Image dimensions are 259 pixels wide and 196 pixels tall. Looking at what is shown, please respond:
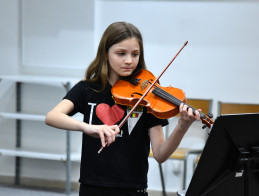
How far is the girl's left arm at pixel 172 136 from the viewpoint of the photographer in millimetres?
1333

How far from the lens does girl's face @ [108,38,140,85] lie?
1.43 metres

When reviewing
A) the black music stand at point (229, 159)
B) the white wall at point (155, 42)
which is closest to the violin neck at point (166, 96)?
the black music stand at point (229, 159)

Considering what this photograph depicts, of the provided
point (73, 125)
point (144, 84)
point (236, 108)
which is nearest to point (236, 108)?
point (236, 108)

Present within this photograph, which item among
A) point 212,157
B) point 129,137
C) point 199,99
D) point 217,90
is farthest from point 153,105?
point 217,90

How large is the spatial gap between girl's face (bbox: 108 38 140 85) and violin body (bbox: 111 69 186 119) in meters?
0.08

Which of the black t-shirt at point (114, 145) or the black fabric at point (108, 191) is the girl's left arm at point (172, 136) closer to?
the black t-shirt at point (114, 145)

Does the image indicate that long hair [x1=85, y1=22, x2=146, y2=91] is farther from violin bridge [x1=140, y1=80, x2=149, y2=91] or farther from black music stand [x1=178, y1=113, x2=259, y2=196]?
black music stand [x1=178, y1=113, x2=259, y2=196]

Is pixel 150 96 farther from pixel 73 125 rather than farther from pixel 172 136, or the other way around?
pixel 73 125

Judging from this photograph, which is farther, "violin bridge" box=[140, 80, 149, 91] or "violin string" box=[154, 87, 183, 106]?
"violin bridge" box=[140, 80, 149, 91]

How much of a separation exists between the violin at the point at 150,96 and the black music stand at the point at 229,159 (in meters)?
0.18

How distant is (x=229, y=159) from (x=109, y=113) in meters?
0.45

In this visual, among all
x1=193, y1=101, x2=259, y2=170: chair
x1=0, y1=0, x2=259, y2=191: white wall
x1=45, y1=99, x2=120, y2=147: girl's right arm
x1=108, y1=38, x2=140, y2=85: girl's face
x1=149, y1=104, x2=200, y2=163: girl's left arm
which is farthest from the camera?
x1=0, y1=0, x2=259, y2=191: white wall

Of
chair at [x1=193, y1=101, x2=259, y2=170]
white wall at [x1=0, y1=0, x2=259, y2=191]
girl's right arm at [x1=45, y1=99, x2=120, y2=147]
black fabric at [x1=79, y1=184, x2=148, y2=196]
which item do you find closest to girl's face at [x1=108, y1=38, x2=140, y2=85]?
girl's right arm at [x1=45, y1=99, x2=120, y2=147]

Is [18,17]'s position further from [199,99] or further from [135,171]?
[135,171]
